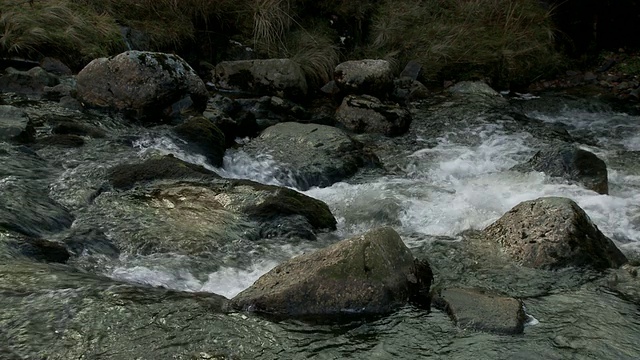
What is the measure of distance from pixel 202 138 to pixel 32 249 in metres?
3.93

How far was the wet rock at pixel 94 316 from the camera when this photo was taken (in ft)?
13.1

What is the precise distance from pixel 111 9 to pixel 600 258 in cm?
1030

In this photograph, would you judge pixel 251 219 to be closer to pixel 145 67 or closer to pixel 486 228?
pixel 486 228

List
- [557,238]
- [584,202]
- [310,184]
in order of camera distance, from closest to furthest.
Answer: [557,238] → [584,202] → [310,184]

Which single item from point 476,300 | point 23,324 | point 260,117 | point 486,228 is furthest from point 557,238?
point 260,117

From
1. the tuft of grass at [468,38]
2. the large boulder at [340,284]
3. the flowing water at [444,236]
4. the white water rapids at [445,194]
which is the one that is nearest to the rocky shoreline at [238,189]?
the large boulder at [340,284]

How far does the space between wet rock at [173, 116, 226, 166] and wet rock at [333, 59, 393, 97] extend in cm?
297

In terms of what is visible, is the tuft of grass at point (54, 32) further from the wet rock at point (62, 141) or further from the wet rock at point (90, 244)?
the wet rock at point (90, 244)

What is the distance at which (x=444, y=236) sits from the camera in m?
6.51

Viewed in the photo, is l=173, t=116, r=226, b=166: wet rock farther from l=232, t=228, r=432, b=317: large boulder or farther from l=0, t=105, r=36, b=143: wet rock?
l=232, t=228, r=432, b=317: large boulder

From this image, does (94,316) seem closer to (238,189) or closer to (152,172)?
(238,189)

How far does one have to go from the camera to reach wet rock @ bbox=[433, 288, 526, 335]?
4.50 m

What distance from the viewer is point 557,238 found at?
573 cm

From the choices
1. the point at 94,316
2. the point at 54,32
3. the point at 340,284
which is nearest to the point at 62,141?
the point at 54,32
